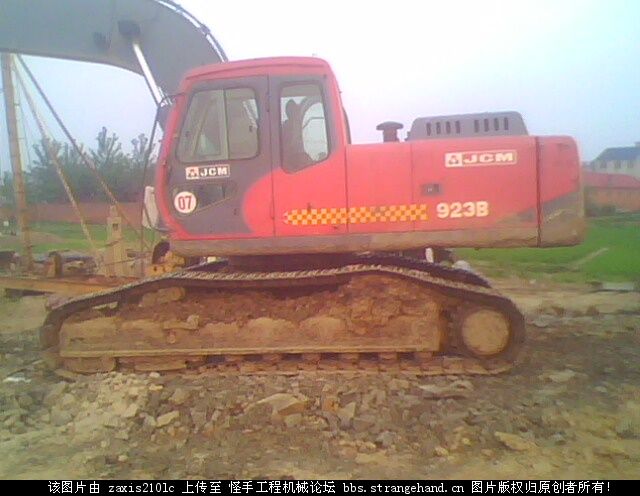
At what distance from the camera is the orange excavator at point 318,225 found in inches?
225


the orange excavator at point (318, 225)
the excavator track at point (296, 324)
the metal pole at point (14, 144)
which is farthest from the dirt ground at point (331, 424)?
the metal pole at point (14, 144)

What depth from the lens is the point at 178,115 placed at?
598cm

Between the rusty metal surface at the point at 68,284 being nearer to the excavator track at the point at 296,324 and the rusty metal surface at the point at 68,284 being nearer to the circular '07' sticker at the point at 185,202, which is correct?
the excavator track at the point at 296,324

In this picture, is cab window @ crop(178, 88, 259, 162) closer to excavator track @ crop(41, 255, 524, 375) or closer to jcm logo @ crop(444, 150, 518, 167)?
excavator track @ crop(41, 255, 524, 375)

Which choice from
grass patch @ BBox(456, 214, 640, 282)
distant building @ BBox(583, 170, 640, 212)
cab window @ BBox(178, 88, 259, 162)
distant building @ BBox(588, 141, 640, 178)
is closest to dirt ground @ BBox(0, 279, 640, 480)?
cab window @ BBox(178, 88, 259, 162)

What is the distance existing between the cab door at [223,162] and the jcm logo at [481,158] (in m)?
1.60

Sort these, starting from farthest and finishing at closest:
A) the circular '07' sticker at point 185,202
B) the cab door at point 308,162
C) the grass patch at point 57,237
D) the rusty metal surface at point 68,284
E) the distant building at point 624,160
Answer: the distant building at point 624,160
the grass patch at point 57,237
the rusty metal surface at point 68,284
the circular '07' sticker at point 185,202
the cab door at point 308,162

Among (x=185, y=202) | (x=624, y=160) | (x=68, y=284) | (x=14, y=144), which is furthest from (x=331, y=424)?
(x=624, y=160)

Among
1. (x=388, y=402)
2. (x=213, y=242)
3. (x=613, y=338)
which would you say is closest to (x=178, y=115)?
(x=213, y=242)

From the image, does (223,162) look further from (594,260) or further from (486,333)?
(594,260)

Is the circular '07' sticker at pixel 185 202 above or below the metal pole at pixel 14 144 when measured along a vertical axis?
below

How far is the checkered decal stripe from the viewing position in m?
5.73

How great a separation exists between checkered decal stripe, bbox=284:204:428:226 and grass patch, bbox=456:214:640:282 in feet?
25.5

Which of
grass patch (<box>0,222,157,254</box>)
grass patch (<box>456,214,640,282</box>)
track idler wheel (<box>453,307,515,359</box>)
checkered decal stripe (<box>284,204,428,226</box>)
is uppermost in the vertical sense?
grass patch (<box>0,222,157,254</box>)
